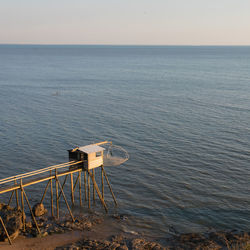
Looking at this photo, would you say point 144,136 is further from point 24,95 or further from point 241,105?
point 24,95

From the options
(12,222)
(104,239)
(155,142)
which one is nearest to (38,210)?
(12,222)

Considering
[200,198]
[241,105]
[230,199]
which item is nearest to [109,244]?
[200,198]

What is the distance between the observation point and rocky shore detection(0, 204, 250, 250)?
2583cm

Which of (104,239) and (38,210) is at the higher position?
(38,210)

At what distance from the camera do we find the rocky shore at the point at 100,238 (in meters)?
25.8

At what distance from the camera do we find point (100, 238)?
89.0 feet

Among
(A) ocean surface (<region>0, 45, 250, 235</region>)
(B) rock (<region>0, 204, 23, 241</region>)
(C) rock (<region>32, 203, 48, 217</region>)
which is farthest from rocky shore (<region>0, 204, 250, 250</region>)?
(A) ocean surface (<region>0, 45, 250, 235</region>)

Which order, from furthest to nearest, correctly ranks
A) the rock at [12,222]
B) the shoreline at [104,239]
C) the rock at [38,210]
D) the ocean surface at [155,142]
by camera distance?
the ocean surface at [155,142]
the rock at [38,210]
the rock at [12,222]
the shoreline at [104,239]

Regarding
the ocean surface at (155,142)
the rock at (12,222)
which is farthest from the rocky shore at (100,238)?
the ocean surface at (155,142)

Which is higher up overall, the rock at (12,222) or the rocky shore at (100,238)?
the rock at (12,222)

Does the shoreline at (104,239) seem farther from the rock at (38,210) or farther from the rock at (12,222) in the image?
the rock at (38,210)

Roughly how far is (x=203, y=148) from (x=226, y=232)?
21.2 m

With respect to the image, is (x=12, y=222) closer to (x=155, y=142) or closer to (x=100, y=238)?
(x=100, y=238)

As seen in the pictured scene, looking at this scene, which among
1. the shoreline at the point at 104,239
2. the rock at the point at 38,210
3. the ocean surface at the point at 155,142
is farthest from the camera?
the ocean surface at the point at 155,142
